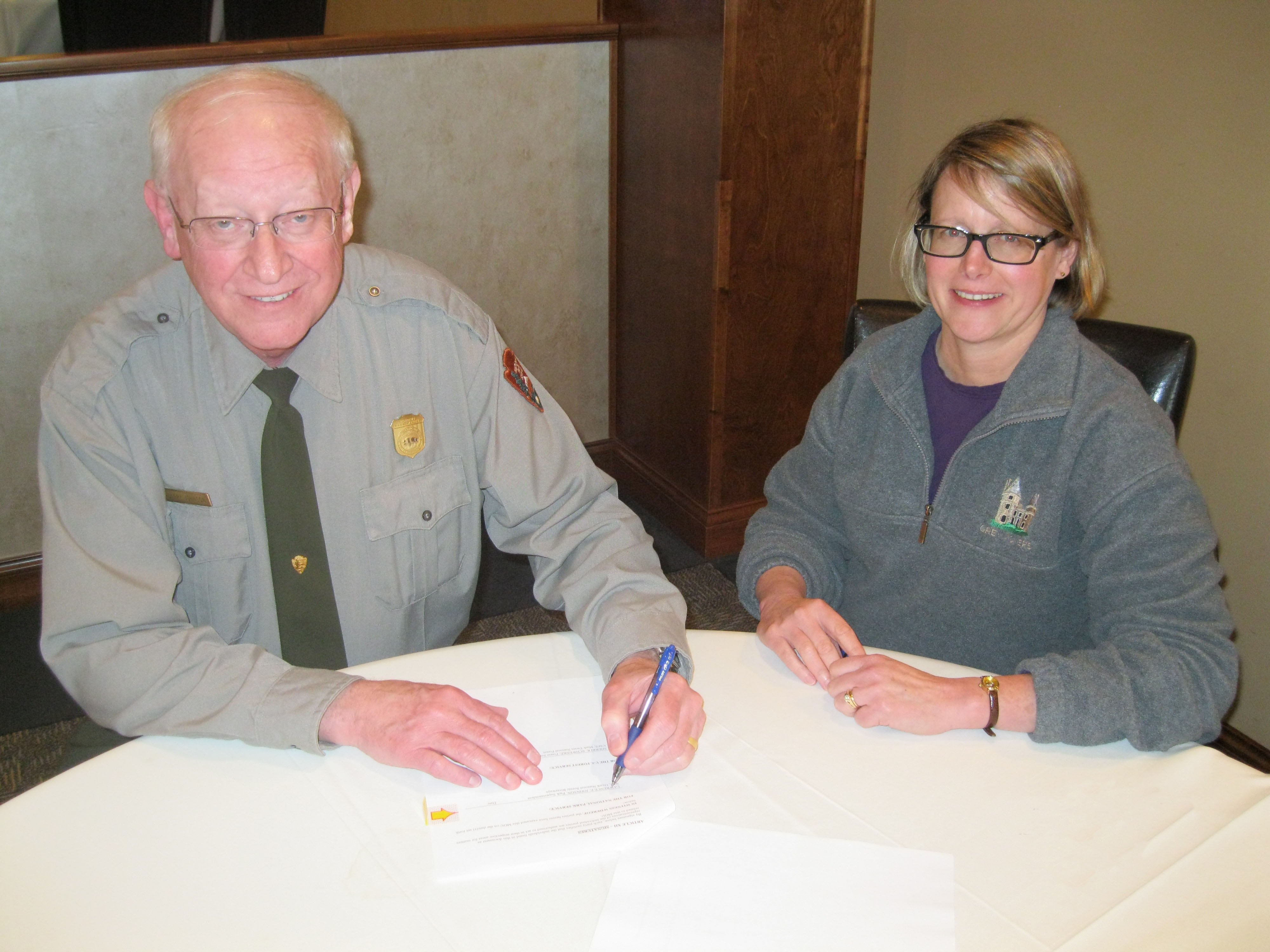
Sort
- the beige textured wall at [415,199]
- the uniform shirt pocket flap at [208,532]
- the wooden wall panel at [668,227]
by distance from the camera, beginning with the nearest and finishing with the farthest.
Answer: the uniform shirt pocket flap at [208,532] → the beige textured wall at [415,199] → the wooden wall panel at [668,227]

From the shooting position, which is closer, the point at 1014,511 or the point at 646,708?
the point at 646,708

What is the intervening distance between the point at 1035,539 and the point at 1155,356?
1.10 ft

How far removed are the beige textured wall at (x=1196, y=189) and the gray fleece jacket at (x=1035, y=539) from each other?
3.12ft

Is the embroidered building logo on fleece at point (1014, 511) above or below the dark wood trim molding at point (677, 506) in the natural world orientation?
above

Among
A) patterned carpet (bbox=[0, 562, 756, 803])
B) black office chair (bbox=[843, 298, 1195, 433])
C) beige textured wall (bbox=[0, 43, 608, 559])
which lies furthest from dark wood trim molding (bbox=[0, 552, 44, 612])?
black office chair (bbox=[843, 298, 1195, 433])

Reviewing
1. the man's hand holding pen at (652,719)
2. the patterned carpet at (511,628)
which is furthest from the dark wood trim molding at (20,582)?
the man's hand holding pen at (652,719)

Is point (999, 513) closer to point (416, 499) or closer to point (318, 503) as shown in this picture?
point (416, 499)

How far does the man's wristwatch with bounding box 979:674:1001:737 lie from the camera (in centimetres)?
115

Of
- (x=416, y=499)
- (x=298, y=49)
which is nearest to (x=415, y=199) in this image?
(x=298, y=49)

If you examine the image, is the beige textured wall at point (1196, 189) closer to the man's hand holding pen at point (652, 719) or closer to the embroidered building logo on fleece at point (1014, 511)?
the embroidered building logo on fleece at point (1014, 511)

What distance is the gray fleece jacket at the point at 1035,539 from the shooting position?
117cm

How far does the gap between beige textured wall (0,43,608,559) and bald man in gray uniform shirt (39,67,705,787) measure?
4.66 ft

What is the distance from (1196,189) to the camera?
2.19 metres

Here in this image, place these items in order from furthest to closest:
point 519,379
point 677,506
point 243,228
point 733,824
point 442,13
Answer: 1. point 442,13
2. point 677,506
3. point 519,379
4. point 243,228
5. point 733,824
